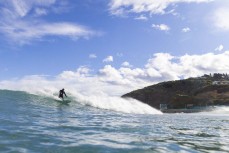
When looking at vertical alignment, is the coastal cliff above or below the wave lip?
above

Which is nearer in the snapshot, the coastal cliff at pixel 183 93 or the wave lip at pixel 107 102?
the wave lip at pixel 107 102

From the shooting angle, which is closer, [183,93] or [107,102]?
[107,102]

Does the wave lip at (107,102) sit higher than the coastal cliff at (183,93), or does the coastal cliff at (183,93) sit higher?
the coastal cliff at (183,93)

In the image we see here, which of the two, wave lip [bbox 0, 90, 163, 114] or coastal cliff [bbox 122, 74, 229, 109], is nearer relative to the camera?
wave lip [bbox 0, 90, 163, 114]

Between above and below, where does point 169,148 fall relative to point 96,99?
below

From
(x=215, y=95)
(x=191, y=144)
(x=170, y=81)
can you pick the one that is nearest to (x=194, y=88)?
(x=170, y=81)

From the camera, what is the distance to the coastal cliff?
311 feet

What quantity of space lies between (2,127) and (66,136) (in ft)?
8.78

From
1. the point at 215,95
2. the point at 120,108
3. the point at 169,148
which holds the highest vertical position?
the point at 215,95

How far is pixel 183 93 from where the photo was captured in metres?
119

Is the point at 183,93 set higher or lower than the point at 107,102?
higher

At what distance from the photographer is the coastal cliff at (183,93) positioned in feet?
311

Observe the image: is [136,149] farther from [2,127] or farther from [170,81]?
[170,81]

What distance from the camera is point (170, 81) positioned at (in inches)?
5098
